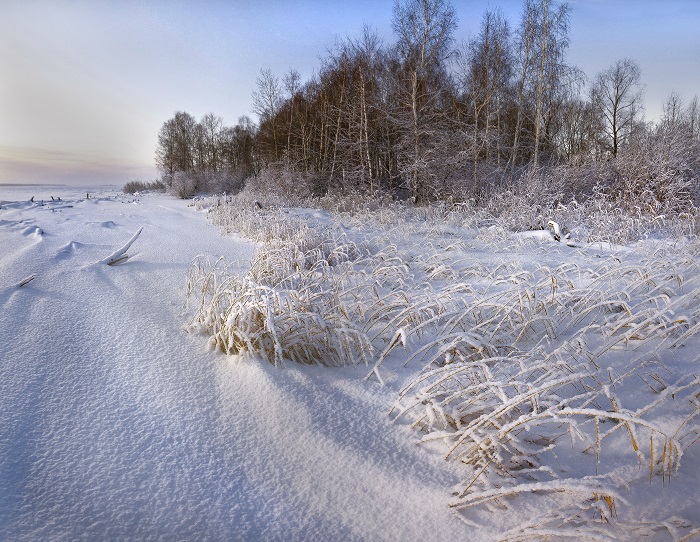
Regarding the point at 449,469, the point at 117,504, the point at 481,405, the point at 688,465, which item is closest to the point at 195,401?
the point at 117,504

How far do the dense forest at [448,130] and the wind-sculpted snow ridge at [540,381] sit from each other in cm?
710

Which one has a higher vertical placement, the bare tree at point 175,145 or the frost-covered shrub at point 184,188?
the bare tree at point 175,145

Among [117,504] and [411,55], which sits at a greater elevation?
[411,55]

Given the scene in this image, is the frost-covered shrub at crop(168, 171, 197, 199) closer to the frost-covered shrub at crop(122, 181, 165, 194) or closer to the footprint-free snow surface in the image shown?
the frost-covered shrub at crop(122, 181, 165, 194)

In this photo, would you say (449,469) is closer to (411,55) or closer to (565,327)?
(565,327)

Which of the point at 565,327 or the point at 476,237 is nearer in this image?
the point at 565,327

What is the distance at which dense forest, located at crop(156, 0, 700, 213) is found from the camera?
976cm

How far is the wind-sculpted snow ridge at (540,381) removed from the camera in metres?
1.10

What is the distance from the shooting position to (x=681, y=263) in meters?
3.60

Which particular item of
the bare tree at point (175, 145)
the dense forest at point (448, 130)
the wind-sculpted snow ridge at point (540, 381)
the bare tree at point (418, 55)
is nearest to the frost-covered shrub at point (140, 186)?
the bare tree at point (175, 145)

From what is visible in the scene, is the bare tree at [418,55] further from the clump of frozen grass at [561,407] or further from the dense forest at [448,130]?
the clump of frozen grass at [561,407]

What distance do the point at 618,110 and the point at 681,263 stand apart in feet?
90.8

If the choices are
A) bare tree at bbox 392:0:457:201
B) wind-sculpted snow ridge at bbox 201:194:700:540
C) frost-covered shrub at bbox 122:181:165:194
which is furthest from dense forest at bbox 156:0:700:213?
frost-covered shrub at bbox 122:181:165:194

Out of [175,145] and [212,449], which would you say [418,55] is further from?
[175,145]
